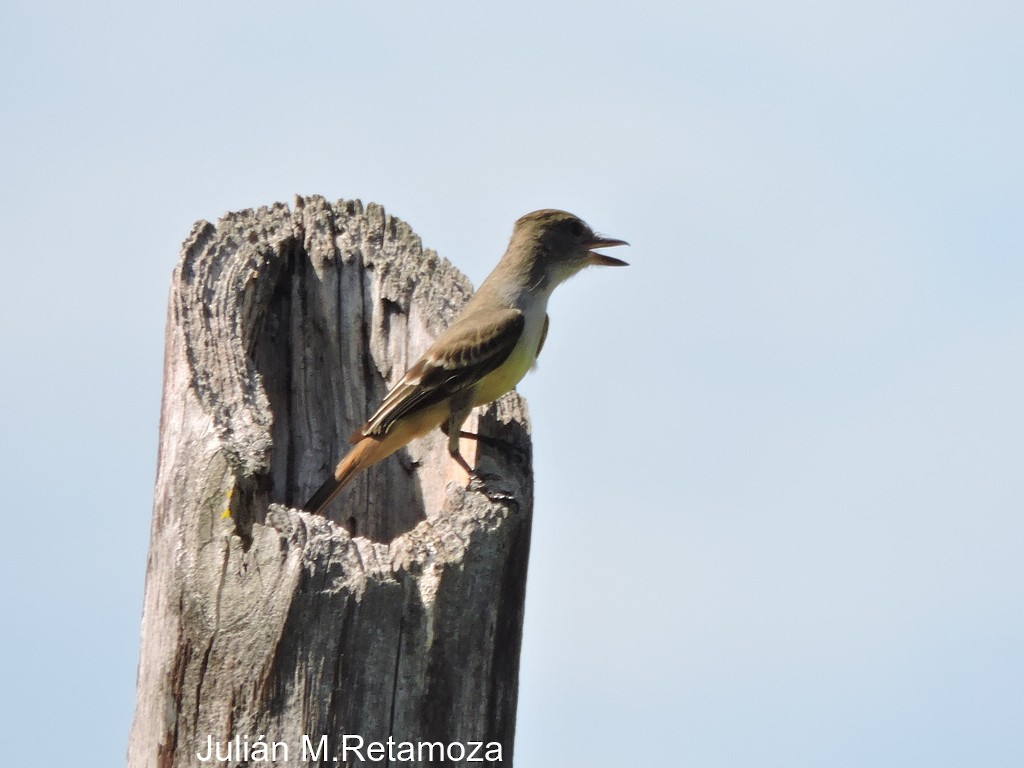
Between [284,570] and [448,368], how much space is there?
241 cm

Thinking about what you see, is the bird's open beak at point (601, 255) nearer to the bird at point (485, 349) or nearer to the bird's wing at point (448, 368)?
the bird at point (485, 349)

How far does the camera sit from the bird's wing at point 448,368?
23.3 ft

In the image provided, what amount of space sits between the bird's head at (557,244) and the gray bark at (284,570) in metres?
1.76

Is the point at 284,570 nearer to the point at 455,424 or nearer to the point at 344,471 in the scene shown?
the point at 344,471

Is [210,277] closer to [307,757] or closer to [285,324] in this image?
[285,324]

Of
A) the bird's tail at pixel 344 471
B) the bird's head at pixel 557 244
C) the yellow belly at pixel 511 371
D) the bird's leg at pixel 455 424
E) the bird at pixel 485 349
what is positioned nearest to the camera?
the bird's tail at pixel 344 471

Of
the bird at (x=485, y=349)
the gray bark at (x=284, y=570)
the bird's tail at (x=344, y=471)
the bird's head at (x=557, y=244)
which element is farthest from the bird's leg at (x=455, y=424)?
the bird's head at (x=557, y=244)

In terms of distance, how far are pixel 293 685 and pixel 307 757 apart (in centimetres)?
23

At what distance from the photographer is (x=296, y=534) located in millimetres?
5230

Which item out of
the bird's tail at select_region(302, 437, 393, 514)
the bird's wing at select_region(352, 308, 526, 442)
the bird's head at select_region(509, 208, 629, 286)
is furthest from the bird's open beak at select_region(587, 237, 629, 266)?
the bird's tail at select_region(302, 437, 393, 514)

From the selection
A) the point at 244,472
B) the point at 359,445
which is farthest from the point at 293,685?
the point at 359,445

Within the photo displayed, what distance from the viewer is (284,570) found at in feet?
16.7

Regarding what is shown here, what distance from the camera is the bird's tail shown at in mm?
6961

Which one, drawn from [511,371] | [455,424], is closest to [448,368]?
[455,424]
